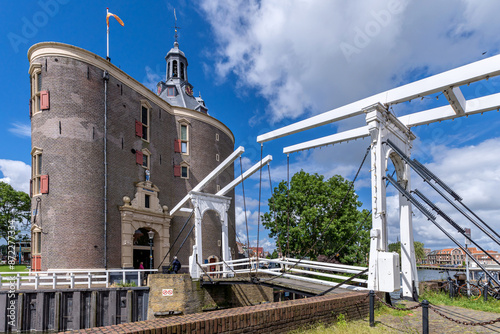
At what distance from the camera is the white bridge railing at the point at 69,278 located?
14.0 metres

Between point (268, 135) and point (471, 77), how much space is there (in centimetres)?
734

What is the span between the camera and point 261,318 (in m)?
5.02

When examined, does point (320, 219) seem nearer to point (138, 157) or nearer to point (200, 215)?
point (200, 215)

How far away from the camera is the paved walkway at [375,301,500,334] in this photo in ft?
20.5

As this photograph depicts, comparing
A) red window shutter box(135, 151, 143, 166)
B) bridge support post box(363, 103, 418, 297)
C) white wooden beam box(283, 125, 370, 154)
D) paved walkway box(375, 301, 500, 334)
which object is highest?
red window shutter box(135, 151, 143, 166)

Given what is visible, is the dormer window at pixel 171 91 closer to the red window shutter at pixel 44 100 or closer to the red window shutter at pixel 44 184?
the red window shutter at pixel 44 100

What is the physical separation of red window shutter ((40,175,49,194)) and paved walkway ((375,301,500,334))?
15210 millimetres

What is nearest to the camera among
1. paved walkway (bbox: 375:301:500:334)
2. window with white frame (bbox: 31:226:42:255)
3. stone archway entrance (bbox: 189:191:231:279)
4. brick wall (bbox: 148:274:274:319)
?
paved walkway (bbox: 375:301:500:334)

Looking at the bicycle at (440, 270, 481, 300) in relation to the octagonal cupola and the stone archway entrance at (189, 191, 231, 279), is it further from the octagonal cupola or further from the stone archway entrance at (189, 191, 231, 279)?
the octagonal cupola

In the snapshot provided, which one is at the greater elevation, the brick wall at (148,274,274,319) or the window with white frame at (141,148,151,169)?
the window with white frame at (141,148,151,169)

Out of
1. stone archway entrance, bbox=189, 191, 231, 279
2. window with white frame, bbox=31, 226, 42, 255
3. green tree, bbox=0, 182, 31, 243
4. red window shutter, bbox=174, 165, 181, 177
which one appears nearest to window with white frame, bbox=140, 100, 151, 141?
red window shutter, bbox=174, 165, 181, 177

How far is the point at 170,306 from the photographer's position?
13.9 meters

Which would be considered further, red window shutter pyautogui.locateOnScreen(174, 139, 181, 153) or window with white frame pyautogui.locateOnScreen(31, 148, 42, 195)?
red window shutter pyautogui.locateOnScreen(174, 139, 181, 153)

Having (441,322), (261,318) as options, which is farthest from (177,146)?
(261,318)
